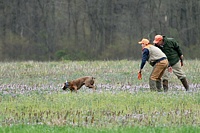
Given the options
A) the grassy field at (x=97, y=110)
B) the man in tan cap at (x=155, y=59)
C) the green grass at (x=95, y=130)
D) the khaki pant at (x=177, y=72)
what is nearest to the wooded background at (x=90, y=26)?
the grassy field at (x=97, y=110)

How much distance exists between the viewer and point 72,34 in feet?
183

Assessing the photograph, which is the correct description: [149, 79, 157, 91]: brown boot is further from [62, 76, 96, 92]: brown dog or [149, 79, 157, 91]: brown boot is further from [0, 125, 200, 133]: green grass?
[0, 125, 200, 133]: green grass

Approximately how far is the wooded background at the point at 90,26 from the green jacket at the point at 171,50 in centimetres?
3373

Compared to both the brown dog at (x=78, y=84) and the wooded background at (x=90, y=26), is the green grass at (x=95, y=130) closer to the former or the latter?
the brown dog at (x=78, y=84)

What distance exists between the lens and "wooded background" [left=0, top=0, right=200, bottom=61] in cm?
5194

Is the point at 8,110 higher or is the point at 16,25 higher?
the point at 16,25

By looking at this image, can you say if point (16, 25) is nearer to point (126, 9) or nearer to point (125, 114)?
point (126, 9)

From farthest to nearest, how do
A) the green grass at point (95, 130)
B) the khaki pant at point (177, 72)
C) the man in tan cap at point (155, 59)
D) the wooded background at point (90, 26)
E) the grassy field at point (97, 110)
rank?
the wooded background at point (90, 26) < the khaki pant at point (177, 72) < the man in tan cap at point (155, 59) < the grassy field at point (97, 110) < the green grass at point (95, 130)

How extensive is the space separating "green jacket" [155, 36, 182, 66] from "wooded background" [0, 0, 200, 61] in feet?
111

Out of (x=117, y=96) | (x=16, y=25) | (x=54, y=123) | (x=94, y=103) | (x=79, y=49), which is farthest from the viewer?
(x=16, y=25)

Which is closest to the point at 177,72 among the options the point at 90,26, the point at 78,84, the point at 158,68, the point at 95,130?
the point at 158,68

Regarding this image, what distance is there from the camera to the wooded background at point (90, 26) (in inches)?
2045

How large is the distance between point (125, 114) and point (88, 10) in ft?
145

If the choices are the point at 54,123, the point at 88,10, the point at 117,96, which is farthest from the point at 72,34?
the point at 54,123
